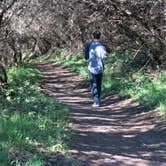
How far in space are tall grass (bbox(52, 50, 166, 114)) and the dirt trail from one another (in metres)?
0.34

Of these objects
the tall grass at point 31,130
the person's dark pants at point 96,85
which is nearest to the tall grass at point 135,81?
the person's dark pants at point 96,85

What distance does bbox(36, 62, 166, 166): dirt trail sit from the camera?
845cm

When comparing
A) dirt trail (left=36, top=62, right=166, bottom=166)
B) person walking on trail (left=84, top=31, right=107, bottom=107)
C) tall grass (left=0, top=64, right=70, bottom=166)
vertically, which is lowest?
dirt trail (left=36, top=62, right=166, bottom=166)

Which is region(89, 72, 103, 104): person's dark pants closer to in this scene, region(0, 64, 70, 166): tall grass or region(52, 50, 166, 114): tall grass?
region(52, 50, 166, 114): tall grass

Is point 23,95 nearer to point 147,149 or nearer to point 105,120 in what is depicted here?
point 105,120

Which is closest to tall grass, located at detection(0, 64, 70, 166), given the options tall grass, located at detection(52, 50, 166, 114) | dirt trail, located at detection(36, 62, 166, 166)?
dirt trail, located at detection(36, 62, 166, 166)

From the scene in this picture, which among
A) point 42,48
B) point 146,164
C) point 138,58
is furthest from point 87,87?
point 42,48

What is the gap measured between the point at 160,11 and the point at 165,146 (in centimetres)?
710

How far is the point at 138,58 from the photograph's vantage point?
62.1ft

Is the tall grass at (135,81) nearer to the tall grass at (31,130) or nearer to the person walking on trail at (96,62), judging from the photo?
the person walking on trail at (96,62)

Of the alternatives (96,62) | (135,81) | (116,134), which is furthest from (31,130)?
(135,81)

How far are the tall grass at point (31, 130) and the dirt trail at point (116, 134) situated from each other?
36cm

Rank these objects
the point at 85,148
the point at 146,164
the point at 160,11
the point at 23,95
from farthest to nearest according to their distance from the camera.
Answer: the point at 160,11 < the point at 23,95 < the point at 85,148 < the point at 146,164

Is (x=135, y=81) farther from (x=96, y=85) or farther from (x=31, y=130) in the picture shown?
(x=31, y=130)
